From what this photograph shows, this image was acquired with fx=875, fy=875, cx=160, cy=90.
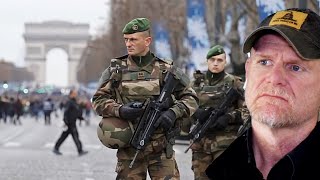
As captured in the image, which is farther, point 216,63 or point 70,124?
point 70,124

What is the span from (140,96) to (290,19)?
14.1 feet

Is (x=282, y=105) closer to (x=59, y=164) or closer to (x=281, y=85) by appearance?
(x=281, y=85)

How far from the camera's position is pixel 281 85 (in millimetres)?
2365

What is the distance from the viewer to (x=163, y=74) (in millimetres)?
6719

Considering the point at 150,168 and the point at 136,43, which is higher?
the point at 136,43

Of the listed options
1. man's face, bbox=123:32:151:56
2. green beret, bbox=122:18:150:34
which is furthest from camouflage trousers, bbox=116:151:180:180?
green beret, bbox=122:18:150:34

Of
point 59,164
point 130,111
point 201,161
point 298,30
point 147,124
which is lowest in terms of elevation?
point 59,164

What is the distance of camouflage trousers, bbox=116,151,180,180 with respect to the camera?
6.52 metres

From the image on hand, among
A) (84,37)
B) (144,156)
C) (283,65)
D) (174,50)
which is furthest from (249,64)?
(84,37)

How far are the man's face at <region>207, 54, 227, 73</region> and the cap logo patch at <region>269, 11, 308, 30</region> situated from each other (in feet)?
21.1

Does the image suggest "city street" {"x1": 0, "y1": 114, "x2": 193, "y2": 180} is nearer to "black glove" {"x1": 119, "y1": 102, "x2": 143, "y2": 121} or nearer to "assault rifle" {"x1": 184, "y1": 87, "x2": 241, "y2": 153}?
"assault rifle" {"x1": 184, "y1": 87, "x2": 241, "y2": 153}

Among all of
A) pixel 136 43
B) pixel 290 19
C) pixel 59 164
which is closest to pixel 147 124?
pixel 136 43

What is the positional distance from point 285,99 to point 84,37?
18610 centimetres

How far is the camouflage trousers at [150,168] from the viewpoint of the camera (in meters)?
6.52
